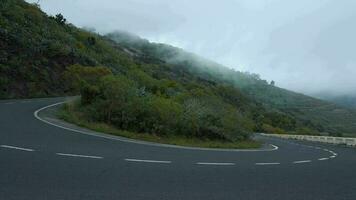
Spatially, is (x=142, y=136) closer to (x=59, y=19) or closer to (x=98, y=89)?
(x=98, y=89)

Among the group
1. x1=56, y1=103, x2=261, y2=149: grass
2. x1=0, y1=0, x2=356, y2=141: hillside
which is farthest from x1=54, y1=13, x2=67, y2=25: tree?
x1=56, y1=103, x2=261, y2=149: grass

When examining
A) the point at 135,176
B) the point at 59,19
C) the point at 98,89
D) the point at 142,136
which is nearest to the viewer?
the point at 135,176

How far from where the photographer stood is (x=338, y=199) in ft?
28.6

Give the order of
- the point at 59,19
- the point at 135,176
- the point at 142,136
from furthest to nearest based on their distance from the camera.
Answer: the point at 59,19 < the point at 142,136 < the point at 135,176

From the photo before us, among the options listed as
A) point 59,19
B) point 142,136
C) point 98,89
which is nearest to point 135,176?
point 142,136

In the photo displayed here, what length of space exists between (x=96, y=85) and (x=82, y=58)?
89.8 ft

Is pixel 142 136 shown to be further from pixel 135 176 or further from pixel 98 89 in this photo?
pixel 135 176

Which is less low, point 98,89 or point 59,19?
point 59,19

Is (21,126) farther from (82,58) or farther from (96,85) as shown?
(82,58)

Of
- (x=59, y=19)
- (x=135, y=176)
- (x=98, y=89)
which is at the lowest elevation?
(x=135, y=176)

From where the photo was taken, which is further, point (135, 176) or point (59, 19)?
point (59, 19)

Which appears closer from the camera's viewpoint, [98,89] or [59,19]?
[98,89]

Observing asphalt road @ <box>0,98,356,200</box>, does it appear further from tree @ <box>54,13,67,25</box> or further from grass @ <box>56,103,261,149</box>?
tree @ <box>54,13,67,25</box>

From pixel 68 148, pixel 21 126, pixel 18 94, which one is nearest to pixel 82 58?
pixel 18 94
